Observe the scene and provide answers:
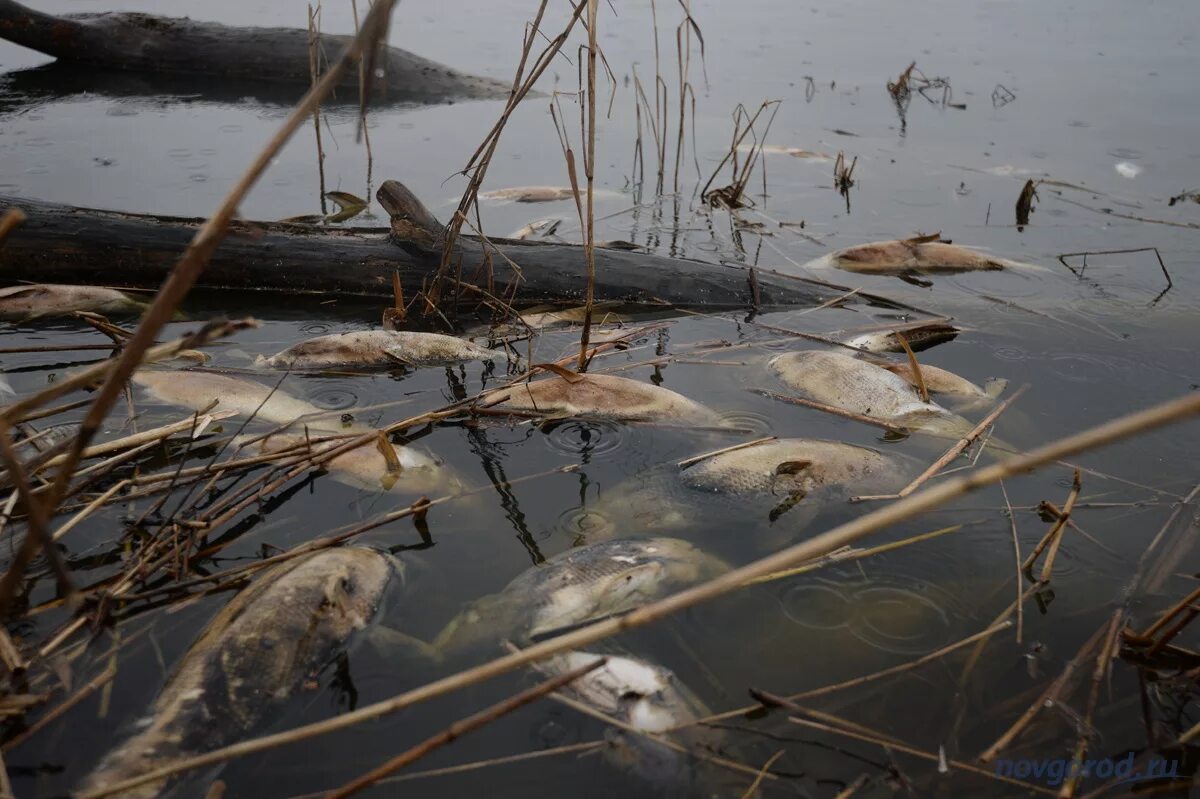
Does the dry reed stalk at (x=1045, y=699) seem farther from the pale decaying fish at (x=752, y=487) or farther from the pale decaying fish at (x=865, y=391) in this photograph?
the pale decaying fish at (x=865, y=391)

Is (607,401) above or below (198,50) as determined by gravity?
below

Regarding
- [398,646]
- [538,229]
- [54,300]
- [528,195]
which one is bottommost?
[398,646]

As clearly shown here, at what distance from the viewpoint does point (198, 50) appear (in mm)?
9273

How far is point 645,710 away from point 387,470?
118 centimetres

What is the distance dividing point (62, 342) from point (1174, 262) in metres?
5.48

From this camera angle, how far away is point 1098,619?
7.44ft

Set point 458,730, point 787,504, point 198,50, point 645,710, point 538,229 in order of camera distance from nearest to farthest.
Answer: point 458,730 < point 645,710 < point 787,504 < point 538,229 < point 198,50

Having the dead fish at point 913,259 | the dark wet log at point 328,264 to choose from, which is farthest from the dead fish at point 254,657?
the dead fish at point 913,259

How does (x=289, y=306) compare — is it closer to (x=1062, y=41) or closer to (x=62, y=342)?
(x=62, y=342)

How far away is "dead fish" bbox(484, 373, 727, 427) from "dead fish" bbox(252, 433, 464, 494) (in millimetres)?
421

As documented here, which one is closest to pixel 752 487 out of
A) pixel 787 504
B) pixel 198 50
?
pixel 787 504

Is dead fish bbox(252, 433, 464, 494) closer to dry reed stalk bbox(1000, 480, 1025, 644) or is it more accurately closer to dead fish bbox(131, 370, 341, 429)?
dead fish bbox(131, 370, 341, 429)

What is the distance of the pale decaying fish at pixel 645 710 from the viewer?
1799 mm

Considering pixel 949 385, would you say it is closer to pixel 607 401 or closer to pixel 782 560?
pixel 607 401
